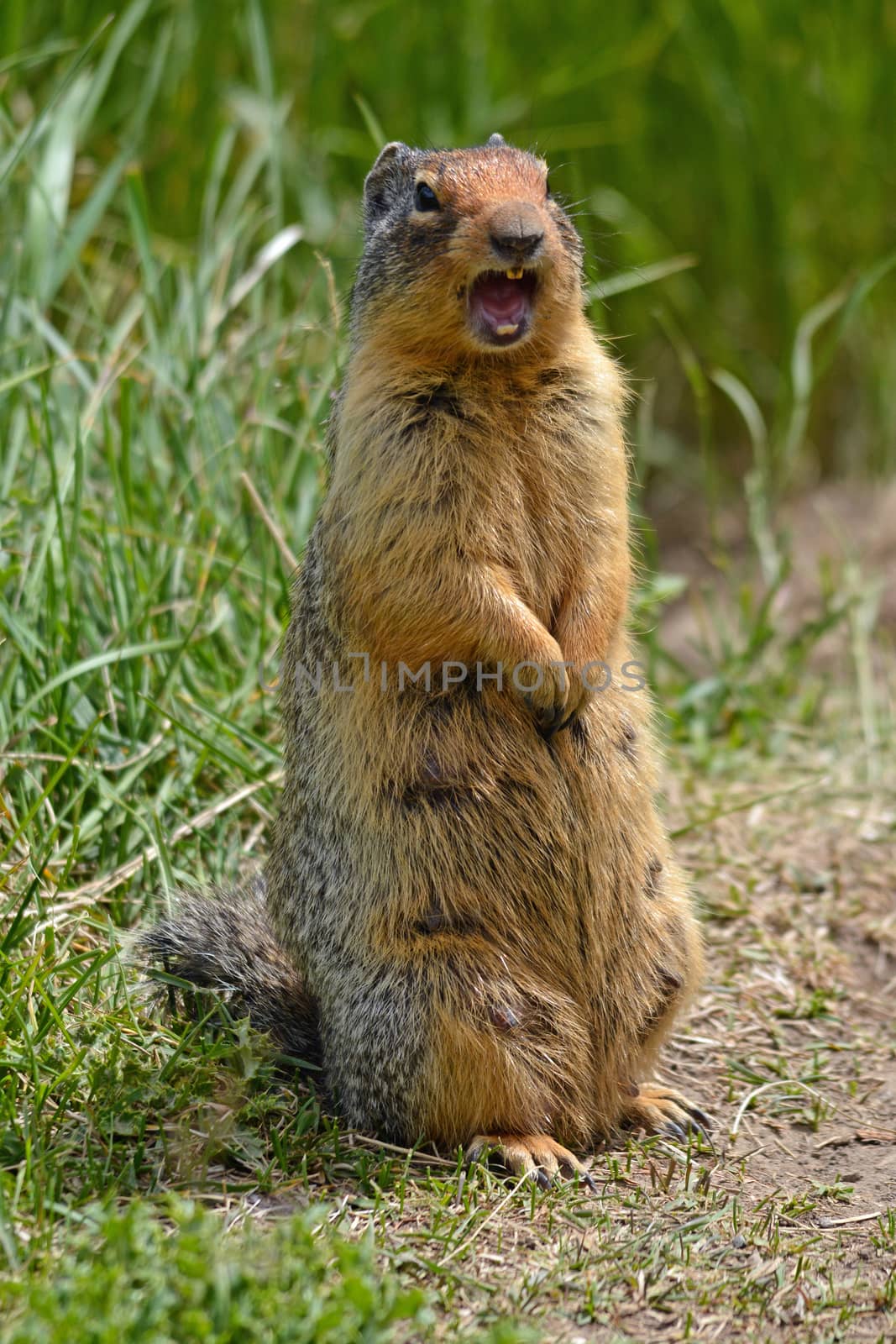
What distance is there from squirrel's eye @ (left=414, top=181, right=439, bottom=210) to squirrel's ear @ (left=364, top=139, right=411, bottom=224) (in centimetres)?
29

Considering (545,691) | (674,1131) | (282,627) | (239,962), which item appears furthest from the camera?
(282,627)

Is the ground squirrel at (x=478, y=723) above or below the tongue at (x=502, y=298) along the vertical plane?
below

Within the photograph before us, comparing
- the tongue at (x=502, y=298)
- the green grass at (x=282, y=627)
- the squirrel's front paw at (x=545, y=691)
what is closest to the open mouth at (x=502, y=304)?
the tongue at (x=502, y=298)

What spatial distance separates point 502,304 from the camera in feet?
12.7

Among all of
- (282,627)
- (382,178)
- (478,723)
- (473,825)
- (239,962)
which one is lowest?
(239,962)

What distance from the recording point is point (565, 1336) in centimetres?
304

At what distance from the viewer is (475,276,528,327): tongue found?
3.83 meters

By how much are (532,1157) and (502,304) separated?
222 centimetres

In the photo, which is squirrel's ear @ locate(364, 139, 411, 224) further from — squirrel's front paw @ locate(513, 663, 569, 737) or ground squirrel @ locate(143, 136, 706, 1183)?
squirrel's front paw @ locate(513, 663, 569, 737)

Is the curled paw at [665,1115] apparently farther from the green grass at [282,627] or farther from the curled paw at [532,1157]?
the curled paw at [532,1157]

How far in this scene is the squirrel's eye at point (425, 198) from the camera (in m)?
3.91

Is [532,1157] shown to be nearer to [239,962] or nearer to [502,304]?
[239,962]

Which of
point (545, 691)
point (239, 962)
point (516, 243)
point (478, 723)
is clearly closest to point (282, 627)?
point (239, 962)

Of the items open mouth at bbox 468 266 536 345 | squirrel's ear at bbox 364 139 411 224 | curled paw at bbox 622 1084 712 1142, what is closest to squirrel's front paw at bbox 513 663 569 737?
open mouth at bbox 468 266 536 345
